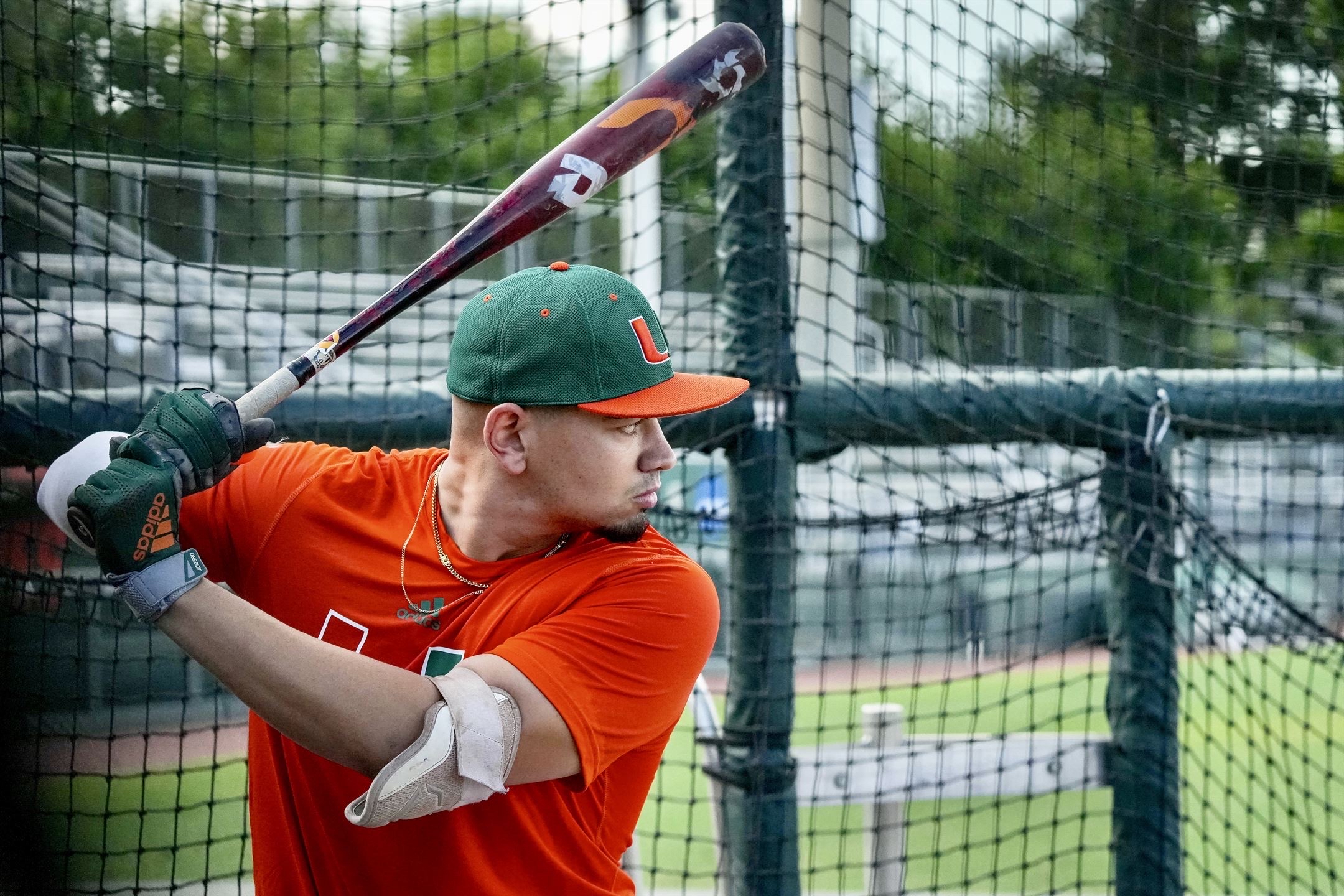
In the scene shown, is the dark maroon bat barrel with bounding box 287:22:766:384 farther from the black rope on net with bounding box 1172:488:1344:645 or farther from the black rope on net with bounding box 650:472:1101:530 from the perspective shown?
the black rope on net with bounding box 1172:488:1344:645

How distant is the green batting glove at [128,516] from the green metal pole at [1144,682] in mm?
2444

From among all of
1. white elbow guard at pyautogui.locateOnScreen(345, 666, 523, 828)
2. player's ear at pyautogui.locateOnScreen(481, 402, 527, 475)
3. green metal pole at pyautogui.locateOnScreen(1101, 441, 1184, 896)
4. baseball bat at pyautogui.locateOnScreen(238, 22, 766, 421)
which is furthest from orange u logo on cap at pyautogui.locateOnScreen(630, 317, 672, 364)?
green metal pole at pyautogui.locateOnScreen(1101, 441, 1184, 896)

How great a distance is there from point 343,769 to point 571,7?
212cm

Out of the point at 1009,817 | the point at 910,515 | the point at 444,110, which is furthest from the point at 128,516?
the point at 444,110

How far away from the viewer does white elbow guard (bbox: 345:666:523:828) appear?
136cm

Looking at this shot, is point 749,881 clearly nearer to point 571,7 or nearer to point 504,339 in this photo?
point 504,339

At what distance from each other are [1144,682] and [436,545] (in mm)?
2165

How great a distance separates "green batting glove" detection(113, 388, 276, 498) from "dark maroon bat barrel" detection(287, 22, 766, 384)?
Answer: 216mm

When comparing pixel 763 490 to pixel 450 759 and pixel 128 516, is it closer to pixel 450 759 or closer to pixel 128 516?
pixel 450 759

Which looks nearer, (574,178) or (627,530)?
(627,530)

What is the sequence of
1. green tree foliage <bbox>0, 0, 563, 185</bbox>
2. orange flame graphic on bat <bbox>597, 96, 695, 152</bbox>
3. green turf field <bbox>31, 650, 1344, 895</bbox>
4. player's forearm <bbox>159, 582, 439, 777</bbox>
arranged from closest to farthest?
1. player's forearm <bbox>159, 582, 439, 777</bbox>
2. orange flame graphic on bat <bbox>597, 96, 695, 152</bbox>
3. green tree foliage <bbox>0, 0, 563, 185</bbox>
4. green turf field <bbox>31, 650, 1344, 895</bbox>

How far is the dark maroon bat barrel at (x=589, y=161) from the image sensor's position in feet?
6.09

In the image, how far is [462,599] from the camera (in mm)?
1667

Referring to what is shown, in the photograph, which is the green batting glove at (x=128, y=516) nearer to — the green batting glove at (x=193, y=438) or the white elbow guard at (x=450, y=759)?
the green batting glove at (x=193, y=438)
